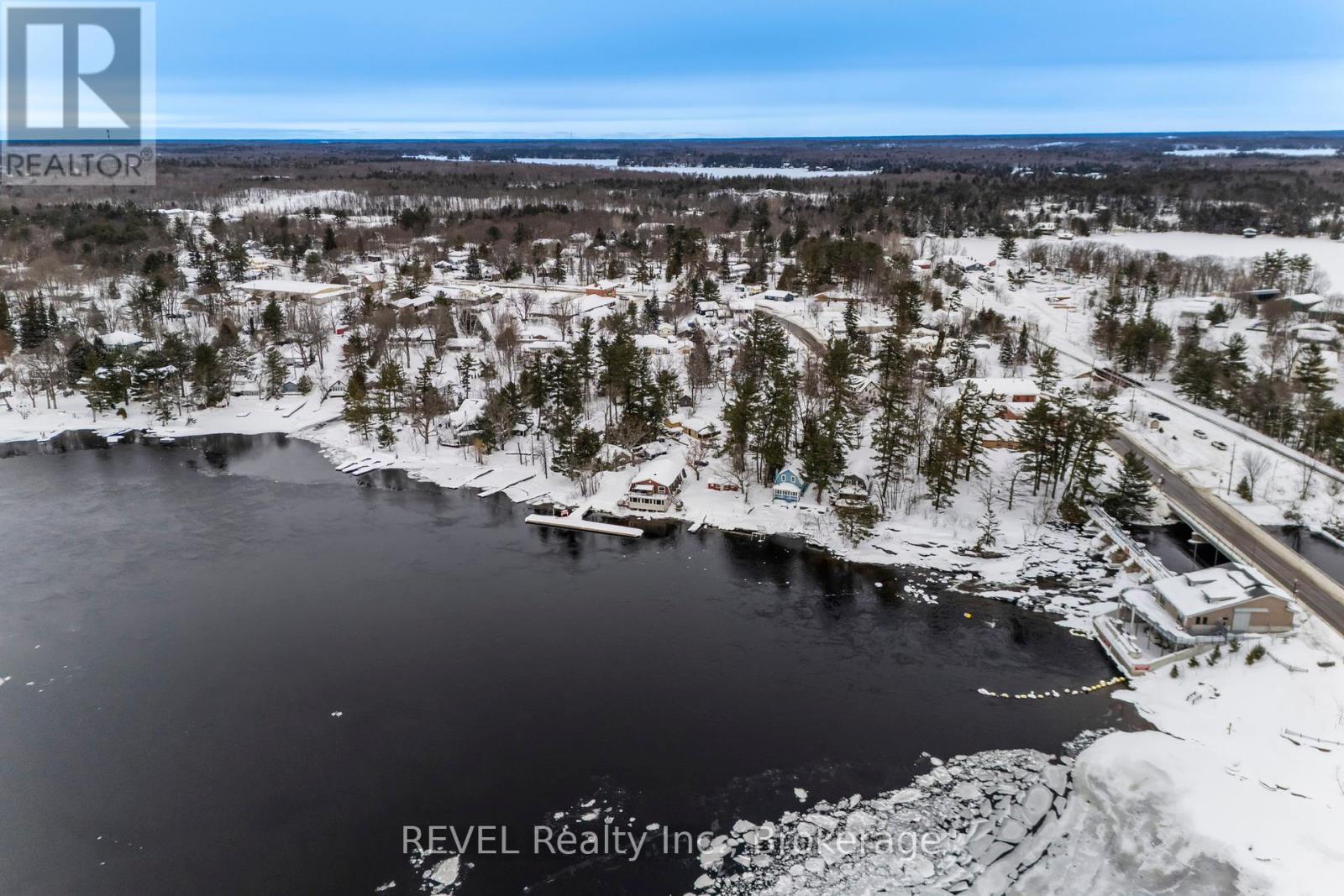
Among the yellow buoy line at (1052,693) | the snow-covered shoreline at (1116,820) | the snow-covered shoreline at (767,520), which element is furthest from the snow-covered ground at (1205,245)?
the snow-covered shoreline at (1116,820)

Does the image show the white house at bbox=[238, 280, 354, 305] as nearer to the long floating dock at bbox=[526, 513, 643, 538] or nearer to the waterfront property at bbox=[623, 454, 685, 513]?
the long floating dock at bbox=[526, 513, 643, 538]

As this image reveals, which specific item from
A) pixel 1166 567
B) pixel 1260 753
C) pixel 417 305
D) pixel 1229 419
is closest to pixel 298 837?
pixel 1260 753

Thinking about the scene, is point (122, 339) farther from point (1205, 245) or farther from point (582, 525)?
point (1205, 245)

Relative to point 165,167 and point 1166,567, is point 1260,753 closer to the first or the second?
point 1166,567

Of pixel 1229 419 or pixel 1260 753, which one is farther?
pixel 1229 419

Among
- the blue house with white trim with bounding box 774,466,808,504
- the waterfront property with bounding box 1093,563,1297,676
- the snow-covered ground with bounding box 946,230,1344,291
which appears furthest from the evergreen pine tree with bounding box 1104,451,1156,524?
the snow-covered ground with bounding box 946,230,1344,291

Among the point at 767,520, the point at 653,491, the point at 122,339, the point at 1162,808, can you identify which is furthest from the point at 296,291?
the point at 1162,808
